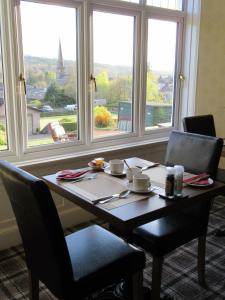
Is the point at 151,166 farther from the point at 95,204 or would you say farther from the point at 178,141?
the point at 95,204

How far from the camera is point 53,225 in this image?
115 cm

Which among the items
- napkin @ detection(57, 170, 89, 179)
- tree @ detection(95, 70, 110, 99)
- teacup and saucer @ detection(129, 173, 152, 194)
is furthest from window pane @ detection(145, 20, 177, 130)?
teacup and saucer @ detection(129, 173, 152, 194)

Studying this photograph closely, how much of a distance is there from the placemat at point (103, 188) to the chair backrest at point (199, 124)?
119 cm

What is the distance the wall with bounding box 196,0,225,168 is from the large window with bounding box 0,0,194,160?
229 millimetres

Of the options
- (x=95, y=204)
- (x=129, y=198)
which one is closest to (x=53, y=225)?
(x=95, y=204)

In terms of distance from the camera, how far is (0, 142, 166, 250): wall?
232cm

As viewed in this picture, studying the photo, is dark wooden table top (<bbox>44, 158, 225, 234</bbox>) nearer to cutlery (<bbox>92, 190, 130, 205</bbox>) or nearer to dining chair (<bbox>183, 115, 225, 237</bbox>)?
cutlery (<bbox>92, 190, 130, 205</bbox>)

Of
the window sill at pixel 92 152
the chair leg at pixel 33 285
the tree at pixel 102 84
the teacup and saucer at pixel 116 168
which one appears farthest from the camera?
the tree at pixel 102 84

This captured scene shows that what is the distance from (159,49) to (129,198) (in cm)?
214

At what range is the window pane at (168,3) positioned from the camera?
3023mm

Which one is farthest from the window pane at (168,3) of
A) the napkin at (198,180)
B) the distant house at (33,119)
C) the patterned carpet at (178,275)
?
the patterned carpet at (178,275)

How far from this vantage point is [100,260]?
4.67 feet

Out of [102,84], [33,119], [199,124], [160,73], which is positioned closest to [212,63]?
[160,73]

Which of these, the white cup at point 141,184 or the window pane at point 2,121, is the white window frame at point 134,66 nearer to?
the window pane at point 2,121
